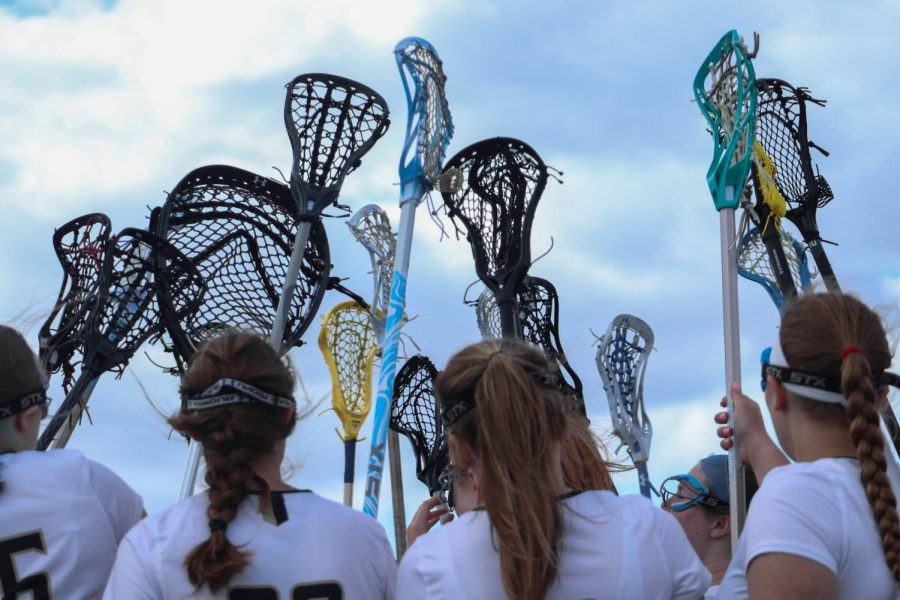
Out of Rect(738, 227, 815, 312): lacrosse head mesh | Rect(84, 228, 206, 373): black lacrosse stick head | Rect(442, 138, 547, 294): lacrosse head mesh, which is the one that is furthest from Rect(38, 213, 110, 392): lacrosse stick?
Rect(738, 227, 815, 312): lacrosse head mesh

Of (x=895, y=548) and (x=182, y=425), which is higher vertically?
(x=182, y=425)

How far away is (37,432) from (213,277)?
2773mm

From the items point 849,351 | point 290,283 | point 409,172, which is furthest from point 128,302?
point 849,351

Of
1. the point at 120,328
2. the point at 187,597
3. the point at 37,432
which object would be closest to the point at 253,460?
the point at 187,597

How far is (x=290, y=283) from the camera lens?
16.7 feet

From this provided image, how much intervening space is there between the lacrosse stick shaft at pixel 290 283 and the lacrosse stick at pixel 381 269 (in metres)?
1.31

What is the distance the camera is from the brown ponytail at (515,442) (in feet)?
7.35

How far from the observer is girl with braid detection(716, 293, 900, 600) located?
2.14 meters

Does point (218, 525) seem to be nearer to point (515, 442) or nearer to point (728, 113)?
point (515, 442)

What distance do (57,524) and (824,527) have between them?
73.9 inches

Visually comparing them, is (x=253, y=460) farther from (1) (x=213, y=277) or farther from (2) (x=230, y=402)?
(1) (x=213, y=277)

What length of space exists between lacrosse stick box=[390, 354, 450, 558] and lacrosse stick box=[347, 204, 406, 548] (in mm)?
156

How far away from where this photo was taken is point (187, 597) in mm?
2373

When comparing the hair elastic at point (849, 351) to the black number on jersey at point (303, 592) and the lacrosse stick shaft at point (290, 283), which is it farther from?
the lacrosse stick shaft at point (290, 283)
